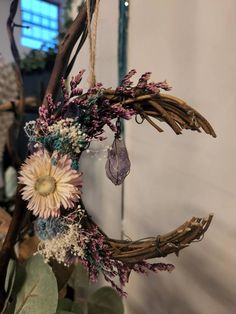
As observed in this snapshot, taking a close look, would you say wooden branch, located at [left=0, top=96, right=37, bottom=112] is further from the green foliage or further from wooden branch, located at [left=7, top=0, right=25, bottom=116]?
the green foliage

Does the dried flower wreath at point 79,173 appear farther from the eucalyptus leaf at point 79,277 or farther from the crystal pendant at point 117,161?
the eucalyptus leaf at point 79,277

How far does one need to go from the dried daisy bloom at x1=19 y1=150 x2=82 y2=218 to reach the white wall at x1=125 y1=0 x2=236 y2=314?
26cm

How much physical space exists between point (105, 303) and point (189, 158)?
A: 0.26m

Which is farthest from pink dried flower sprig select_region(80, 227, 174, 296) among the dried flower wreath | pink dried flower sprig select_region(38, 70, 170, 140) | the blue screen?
the blue screen

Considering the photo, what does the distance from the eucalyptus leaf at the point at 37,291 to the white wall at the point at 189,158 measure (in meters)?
0.25

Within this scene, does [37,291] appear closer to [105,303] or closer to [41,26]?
[105,303]

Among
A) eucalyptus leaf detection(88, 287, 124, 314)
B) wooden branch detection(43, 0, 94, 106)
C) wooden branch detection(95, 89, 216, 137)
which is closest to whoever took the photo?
wooden branch detection(95, 89, 216, 137)

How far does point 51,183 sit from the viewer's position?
39 centimetres

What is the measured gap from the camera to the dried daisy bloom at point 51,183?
388 millimetres

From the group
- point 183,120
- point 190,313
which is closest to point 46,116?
point 183,120

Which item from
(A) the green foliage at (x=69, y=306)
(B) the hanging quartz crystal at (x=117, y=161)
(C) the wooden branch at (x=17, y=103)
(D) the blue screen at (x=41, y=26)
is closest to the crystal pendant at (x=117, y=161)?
(B) the hanging quartz crystal at (x=117, y=161)

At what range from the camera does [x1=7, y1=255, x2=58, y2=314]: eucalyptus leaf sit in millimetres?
444

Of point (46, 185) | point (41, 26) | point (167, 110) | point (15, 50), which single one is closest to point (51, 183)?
point (46, 185)

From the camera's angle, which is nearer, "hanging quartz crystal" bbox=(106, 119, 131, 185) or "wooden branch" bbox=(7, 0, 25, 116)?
"hanging quartz crystal" bbox=(106, 119, 131, 185)
